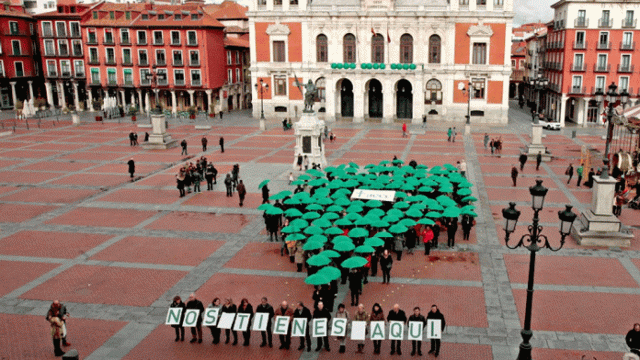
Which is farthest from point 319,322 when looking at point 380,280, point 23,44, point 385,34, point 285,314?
point 23,44

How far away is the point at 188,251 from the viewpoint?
21375 millimetres

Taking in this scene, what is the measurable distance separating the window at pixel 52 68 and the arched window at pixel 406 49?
161 feet

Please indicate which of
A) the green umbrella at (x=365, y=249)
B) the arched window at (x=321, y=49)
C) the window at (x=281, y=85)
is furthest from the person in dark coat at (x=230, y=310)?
the window at (x=281, y=85)

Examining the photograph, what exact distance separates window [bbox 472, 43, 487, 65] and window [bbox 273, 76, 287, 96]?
22.1 m

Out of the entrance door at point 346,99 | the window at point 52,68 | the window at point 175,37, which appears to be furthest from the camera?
the window at point 52,68

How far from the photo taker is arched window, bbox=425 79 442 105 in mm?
63094

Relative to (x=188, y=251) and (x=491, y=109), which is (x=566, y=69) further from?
(x=188, y=251)

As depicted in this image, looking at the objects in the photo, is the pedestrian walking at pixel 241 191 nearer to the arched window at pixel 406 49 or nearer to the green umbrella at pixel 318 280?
the green umbrella at pixel 318 280

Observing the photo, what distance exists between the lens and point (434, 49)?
6219 centimetres

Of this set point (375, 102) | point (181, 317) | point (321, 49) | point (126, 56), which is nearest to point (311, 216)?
point (181, 317)

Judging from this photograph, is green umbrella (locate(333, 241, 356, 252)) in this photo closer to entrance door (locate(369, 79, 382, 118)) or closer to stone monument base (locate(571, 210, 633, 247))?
stone monument base (locate(571, 210, 633, 247))

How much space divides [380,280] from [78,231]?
1367 centimetres

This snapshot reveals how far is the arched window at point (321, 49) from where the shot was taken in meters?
64.2

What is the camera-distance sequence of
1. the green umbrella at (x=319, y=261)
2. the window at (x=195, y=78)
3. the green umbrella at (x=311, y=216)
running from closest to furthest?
the green umbrella at (x=319, y=261)
the green umbrella at (x=311, y=216)
the window at (x=195, y=78)
